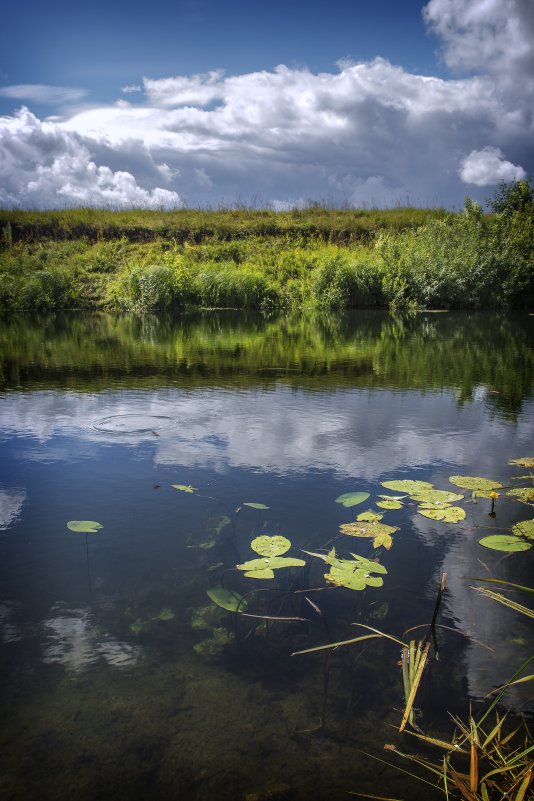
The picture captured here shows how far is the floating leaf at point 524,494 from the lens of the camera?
5.38m

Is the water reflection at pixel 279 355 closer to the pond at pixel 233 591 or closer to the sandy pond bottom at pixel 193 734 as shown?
the pond at pixel 233 591

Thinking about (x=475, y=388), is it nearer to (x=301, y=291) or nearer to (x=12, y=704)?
(x=12, y=704)

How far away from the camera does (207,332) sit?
66.7 feet

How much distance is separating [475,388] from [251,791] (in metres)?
9.31

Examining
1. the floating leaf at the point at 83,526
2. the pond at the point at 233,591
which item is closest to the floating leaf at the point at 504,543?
the pond at the point at 233,591

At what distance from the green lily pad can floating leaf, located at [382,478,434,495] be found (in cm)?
221

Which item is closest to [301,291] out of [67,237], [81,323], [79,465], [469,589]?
[81,323]

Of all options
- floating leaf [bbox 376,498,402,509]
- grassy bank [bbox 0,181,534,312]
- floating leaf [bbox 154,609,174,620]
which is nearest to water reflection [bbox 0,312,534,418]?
floating leaf [bbox 376,498,402,509]

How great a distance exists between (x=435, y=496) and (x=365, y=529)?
1.03 m

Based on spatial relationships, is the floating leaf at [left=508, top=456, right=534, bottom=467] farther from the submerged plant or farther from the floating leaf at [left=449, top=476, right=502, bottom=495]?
the submerged plant

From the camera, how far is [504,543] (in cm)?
435

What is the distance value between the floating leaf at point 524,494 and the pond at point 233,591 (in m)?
0.09

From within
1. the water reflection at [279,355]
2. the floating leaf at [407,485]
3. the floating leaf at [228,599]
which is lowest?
the floating leaf at [228,599]

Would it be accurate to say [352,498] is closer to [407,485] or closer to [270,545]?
[407,485]
